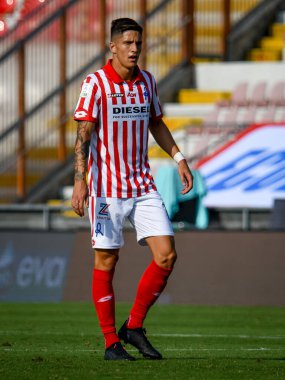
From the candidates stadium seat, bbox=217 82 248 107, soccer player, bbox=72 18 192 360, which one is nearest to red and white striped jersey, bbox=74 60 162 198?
soccer player, bbox=72 18 192 360

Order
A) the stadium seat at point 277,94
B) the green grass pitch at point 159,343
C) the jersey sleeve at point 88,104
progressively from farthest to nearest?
the stadium seat at point 277,94 < the jersey sleeve at point 88,104 < the green grass pitch at point 159,343

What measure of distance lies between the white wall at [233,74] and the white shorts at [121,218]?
14.9 m

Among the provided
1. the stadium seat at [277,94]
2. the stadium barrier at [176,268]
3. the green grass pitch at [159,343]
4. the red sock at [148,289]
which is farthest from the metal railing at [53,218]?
the red sock at [148,289]

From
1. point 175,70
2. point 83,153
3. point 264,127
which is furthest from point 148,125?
point 175,70

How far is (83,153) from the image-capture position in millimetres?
8117

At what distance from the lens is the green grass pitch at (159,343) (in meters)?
7.55

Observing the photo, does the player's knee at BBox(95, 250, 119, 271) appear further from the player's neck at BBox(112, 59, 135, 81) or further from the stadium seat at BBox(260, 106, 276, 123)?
the stadium seat at BBox(260, 106, 276, 123)

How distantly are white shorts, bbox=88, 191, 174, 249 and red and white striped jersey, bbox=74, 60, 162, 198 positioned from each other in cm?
5

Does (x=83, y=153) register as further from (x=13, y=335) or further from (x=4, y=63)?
(x=4, y=63)

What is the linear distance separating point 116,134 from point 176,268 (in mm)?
6000

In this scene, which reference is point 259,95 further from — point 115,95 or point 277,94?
point 115,95

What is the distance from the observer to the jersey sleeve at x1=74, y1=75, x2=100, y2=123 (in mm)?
8086

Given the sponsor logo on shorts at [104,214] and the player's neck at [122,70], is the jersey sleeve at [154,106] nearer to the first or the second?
the player's neck at [122,70]

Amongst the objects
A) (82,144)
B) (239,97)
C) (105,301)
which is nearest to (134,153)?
(82,144)
